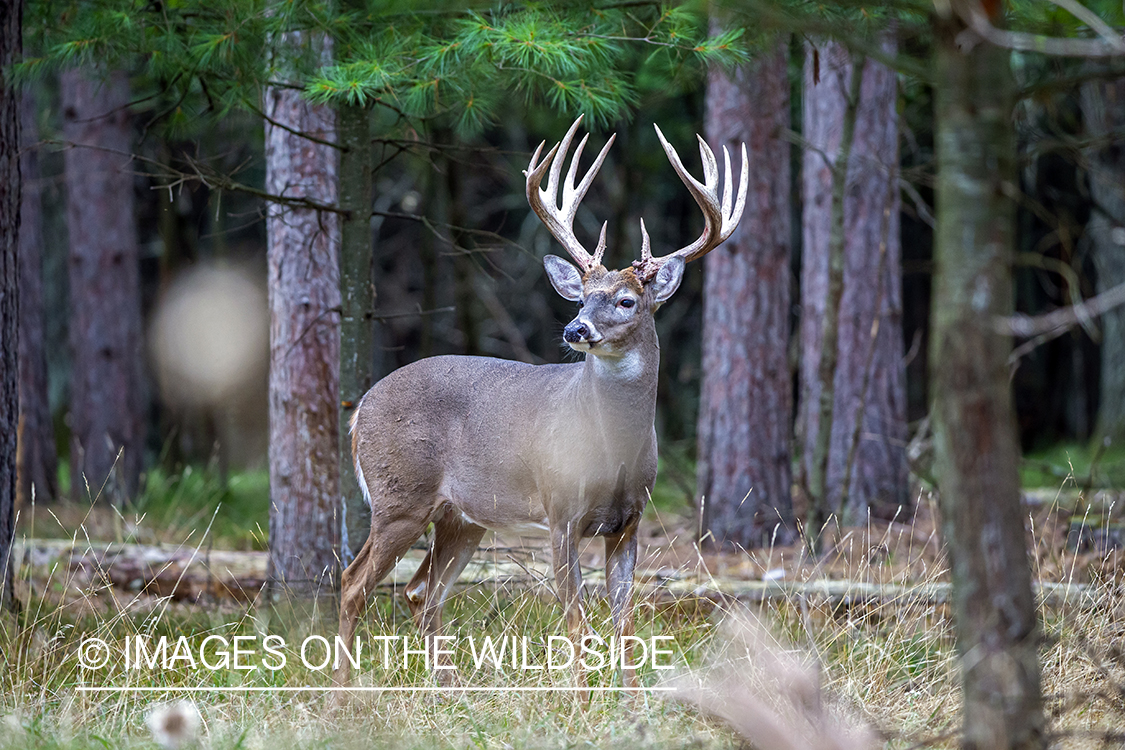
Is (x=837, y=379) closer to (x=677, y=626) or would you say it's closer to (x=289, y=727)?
(x=677, y=626)

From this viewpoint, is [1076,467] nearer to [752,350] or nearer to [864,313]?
[864,313]

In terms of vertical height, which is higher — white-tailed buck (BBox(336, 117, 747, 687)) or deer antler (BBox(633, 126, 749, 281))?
deer antler (BBox(633, 126, 749, 281))

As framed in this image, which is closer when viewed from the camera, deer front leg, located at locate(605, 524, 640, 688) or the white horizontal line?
the white horizontal line

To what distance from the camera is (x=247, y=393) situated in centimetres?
1485

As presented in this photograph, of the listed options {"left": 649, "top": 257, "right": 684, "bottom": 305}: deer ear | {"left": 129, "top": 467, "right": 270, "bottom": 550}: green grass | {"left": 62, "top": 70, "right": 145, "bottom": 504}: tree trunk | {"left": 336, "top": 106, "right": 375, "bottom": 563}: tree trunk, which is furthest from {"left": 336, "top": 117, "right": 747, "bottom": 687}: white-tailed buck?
{"left": 62, "top": 70, "right": 145, "bottom": 504}: tree trunk

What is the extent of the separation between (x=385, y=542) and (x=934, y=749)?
8.30 feet

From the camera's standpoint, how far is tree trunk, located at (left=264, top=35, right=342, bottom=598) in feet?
18.6

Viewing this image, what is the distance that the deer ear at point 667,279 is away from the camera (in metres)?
4.59

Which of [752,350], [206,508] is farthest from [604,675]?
[206,508]

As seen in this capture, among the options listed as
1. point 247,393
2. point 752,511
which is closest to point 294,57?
point 752,511

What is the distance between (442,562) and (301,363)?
4.47 ft

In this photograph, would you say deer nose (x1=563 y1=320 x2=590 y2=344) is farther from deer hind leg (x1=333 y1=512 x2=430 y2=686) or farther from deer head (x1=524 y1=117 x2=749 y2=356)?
deer hind leg (x1=333 y1=512 x2=430 y2=686)

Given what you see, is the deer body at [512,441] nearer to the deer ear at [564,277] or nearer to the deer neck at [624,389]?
the deer neck at [624,389]

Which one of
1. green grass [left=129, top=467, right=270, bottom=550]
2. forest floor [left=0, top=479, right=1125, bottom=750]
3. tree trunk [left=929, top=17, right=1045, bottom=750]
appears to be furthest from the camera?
green grass [left=129, top=467, right=270, bottom=550]
